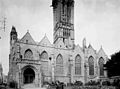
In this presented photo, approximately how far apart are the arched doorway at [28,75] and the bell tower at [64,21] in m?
21.9

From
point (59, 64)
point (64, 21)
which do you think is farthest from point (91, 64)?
point (64, 21)

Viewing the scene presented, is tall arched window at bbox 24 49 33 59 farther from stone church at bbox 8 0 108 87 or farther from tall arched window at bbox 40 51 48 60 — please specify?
tall arched window at bbox 40 51 48 60

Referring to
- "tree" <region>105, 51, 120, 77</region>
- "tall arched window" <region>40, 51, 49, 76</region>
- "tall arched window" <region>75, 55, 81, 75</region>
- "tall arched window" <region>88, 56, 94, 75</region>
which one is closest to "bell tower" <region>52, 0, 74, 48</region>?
"tall arched window" <region>75, 55, 81, 75</region>

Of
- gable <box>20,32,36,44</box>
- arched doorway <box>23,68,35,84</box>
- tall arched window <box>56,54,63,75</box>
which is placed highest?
gable <box>20,32,36,44</box>

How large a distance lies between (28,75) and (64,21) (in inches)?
1179

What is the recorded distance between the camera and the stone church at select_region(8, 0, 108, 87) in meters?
37.0

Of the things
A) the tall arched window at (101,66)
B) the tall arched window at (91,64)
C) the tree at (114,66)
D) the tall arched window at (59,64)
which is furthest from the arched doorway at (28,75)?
the tall arched window at (101,66)

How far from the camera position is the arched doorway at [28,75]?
123 ft

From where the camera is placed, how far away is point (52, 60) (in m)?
43.4

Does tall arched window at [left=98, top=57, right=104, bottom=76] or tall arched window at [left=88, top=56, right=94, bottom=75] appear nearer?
tall arched window at [left=88, top=56, right=94, bottom=75]

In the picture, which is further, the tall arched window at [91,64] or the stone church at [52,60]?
the tall arched window at [91,64]

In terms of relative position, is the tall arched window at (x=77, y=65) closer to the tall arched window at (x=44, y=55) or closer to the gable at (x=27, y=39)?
the tall arched window at (x=44, y=55)

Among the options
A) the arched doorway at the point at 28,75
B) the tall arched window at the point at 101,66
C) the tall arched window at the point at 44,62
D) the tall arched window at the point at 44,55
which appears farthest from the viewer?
the tall arched window at the point at 101,66

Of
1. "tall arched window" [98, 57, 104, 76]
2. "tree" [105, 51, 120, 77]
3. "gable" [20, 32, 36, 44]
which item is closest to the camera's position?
"tree" [105, 51, 120, 77]
